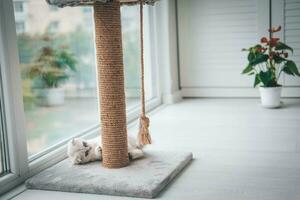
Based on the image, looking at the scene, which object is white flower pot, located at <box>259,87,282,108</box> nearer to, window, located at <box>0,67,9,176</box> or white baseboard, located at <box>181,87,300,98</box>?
white baseboard, located at <box>181,87,300,98</box>

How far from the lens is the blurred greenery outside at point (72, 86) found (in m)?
2.46

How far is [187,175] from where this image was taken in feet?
6.76

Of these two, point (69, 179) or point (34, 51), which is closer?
point (69, 179)

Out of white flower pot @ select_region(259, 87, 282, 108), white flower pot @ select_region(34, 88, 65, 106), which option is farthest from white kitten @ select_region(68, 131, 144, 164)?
white flower pot @ select_region(259, 87, 282, 108)

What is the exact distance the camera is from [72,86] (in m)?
3.13

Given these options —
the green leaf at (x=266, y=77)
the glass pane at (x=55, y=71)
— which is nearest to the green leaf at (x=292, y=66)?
the green leaf at (x=266, y=77)

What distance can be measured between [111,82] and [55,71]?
92 cm

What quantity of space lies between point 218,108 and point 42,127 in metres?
1.53

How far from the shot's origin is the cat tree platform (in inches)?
73.0

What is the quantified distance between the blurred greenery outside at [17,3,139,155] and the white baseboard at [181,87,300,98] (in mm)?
609

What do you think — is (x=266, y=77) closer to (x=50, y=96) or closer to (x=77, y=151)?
(x=50, y=96)

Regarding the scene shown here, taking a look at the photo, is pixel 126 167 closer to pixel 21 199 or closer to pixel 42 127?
pixel 21 199

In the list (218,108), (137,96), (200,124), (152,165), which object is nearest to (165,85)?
(137,96)

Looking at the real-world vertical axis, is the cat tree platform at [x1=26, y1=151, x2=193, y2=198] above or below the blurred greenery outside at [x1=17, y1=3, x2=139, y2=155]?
below
